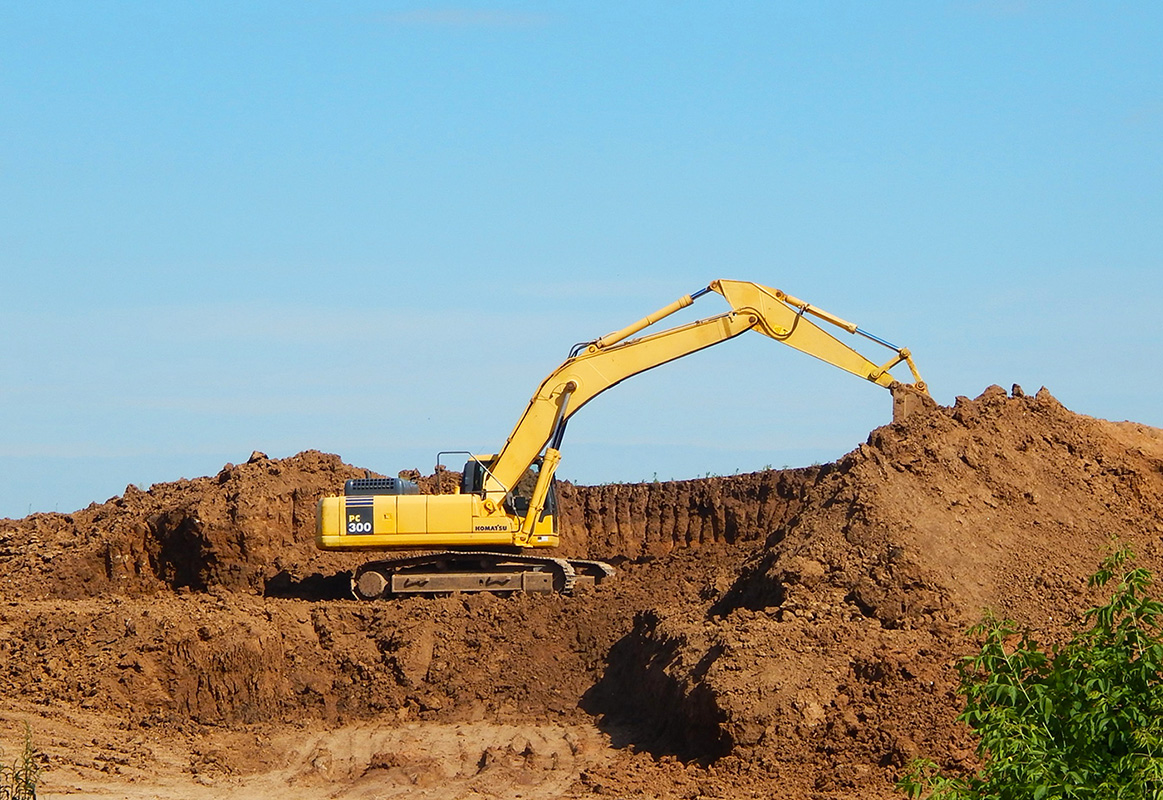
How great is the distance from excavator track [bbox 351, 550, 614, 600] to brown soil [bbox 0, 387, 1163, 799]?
2.84ft

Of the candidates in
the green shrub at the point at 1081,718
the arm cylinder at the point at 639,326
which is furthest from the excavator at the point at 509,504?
the green shrub at the point at 1081,718

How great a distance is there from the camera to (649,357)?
58.3ft

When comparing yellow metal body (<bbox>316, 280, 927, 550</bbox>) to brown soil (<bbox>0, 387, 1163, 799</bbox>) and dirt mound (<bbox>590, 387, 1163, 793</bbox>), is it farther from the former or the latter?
dirt mound (<bbox>590, 387, 1163, 793</bbox>)

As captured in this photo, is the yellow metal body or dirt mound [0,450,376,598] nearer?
the yellow metal body

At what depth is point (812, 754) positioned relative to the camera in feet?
37.6

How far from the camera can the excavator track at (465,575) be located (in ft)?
60.1

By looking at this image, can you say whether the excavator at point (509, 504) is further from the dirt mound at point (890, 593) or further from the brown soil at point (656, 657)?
the dirt mound at point (890, 593)

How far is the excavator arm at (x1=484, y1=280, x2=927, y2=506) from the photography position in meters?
16.9

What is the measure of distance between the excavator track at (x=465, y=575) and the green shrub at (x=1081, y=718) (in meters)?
11.4

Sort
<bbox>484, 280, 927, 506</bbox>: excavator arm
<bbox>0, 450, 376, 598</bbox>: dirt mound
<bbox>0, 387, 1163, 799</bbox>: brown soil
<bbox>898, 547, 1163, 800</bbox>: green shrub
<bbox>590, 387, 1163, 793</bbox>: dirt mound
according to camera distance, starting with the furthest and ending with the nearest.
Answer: <bbox>0, 450, 376, 598</bbox>: dirt mound, <bbox>484, 280, 927, 506</bbox>: excavator arm, <bbox>0, 387, 1163, 799</bbox>: brown soil, <bbox>590, 387, 1163, 793</bbox>: dirt mound, <bbox>898, 547, 1163, 800</bbox>: green shrub

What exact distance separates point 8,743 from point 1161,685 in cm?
1127

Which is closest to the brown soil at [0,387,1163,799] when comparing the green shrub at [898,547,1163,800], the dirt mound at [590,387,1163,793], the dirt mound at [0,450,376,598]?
A: the dirt mound at [590,387,1163,793]

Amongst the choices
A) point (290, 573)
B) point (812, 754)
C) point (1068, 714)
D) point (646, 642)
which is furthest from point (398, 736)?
point (1068, 714)

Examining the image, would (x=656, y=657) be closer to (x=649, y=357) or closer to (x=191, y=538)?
(x=649, y=357)
